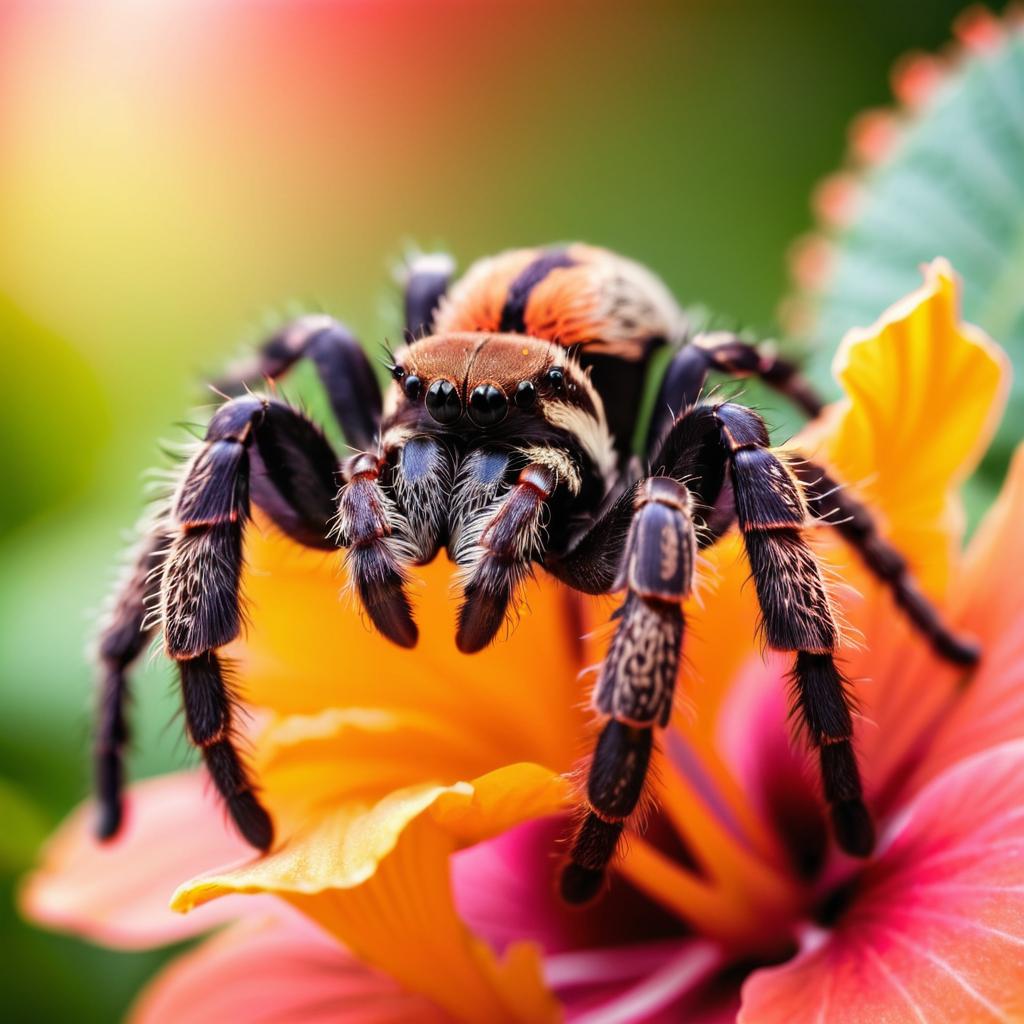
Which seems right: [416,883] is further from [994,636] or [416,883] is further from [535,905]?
[994,636]

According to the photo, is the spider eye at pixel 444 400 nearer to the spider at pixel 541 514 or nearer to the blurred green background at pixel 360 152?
the spider at pixel 541 514

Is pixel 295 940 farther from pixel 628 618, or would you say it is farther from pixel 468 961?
pixel 628 618

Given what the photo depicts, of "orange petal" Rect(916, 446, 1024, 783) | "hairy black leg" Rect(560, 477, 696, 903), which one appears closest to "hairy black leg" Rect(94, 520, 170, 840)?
"hairy black leg" Rect(560, 477, 696, 903)

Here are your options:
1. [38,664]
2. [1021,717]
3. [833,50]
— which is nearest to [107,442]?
[38,664]

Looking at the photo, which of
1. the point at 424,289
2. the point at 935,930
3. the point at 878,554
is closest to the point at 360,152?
the point at 424,289

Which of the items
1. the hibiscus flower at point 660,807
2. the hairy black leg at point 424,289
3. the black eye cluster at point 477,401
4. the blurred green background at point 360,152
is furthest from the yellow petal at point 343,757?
the blurred green background at point 360,152

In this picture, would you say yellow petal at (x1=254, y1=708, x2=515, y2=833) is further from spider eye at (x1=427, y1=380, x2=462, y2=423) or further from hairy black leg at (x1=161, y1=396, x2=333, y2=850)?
spider eye at (x1=427, y1=380, x2=462, y2=423)
